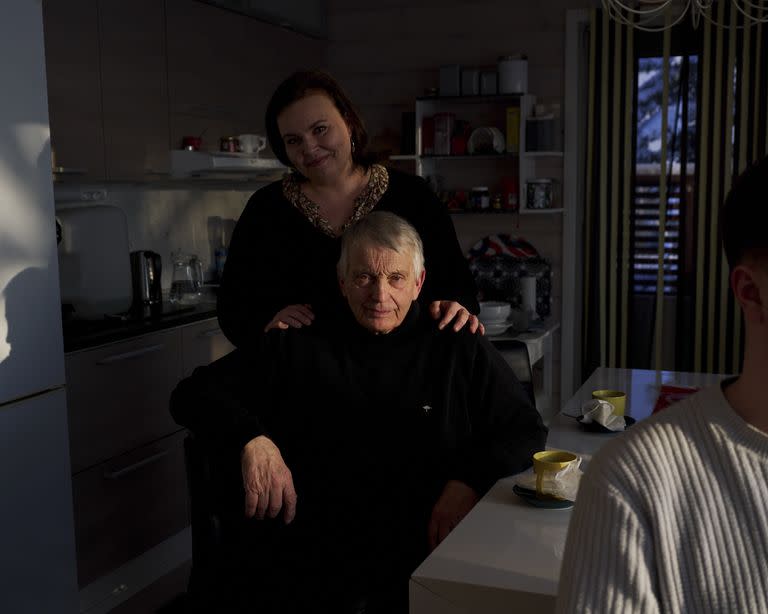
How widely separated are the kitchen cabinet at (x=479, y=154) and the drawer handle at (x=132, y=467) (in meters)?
1.98

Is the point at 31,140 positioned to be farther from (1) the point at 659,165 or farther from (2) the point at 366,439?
(1) the point at 659,165

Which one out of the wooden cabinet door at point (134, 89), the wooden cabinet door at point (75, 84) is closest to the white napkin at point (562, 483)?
the wooden cabinet door at point (75, 84)

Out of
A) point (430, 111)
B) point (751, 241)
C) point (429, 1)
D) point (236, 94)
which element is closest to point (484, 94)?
point (430, 111)

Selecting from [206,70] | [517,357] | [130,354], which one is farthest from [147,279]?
[517,357]

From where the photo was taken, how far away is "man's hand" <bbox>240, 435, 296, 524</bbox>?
6.09ft

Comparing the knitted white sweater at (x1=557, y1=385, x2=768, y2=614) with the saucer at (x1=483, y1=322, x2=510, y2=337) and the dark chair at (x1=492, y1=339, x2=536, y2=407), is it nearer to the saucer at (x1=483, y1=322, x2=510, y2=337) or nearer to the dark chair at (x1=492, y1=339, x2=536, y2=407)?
the dark chair at (x1=492, y1=339, x2=536, y2=407)

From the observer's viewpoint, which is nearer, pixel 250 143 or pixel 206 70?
pixel 206 70

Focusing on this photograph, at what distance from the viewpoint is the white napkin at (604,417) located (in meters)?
2.02

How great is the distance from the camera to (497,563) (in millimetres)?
1328

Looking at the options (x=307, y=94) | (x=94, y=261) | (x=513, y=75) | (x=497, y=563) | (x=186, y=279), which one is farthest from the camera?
(x=513, y=75)

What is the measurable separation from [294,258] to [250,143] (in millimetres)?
1801

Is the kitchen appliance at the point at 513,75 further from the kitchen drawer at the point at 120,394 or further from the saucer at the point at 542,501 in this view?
the saucer at the point at 542,501

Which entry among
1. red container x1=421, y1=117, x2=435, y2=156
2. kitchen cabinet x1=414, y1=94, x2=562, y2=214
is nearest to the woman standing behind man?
kitchen cabinet x1=414, y1=94, x2=562, y2=214

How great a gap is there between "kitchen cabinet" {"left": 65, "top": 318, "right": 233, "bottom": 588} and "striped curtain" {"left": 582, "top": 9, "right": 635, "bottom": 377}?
1999mm
